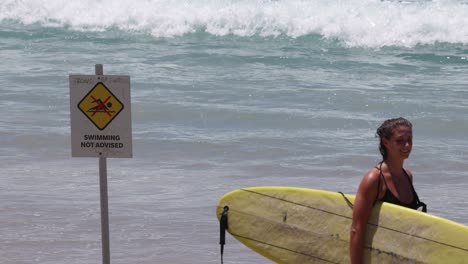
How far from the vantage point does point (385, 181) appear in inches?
191

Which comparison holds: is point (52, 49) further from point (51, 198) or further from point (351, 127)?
point (51, 198)

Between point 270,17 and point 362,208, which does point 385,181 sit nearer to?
point 362,208

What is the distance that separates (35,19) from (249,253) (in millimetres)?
16852

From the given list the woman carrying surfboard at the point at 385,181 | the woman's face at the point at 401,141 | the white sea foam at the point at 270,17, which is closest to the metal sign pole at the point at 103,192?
the woman carrying surfboard at the point at 385,181

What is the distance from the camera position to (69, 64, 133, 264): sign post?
5188mm

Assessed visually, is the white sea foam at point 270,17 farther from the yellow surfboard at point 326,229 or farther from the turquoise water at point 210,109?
the yellow surfboard at point 326,229

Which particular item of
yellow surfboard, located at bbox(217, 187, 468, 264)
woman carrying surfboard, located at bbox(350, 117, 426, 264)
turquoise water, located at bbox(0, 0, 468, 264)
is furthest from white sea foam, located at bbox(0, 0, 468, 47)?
woman carrying surfboard, located at bbox(350, 117, 426, 264)

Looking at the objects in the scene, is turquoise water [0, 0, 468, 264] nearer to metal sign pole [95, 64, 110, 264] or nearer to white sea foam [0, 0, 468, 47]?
white sea foam [0, 0, 468, 47]

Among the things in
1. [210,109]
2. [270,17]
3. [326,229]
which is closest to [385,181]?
[326,229]

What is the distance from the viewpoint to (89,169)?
30.3ft

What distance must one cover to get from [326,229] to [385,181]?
0.51 m

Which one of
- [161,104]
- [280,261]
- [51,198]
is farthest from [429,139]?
[280,261]

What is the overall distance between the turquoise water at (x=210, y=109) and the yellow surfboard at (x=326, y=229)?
1476 mm

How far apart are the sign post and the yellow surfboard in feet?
2.21
